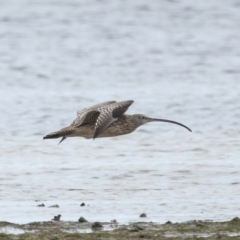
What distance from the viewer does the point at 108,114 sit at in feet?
32.0

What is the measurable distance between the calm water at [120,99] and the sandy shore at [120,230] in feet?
1.18

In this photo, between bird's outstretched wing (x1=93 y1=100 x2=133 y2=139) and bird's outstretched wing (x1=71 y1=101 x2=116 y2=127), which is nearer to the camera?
→ bird's outstretched wing (x1=93 y1=100 x2=133 y2=139)

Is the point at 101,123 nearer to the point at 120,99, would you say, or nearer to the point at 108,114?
the point at 108,114

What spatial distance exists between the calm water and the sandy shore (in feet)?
1.18

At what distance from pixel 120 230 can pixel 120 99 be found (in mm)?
8144

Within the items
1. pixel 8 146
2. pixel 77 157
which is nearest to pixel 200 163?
pixel 77 157

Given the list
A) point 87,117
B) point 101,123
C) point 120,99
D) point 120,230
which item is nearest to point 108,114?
point 101,123

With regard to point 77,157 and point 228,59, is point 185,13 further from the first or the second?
point 77,157

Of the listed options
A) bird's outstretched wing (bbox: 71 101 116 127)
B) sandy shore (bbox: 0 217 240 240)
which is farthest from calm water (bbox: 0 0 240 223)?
bird's outstretched wing (bbox: 71 101 116 127)

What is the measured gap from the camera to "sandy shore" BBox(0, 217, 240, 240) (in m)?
7.02

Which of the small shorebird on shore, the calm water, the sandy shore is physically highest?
the small shorebird on shore

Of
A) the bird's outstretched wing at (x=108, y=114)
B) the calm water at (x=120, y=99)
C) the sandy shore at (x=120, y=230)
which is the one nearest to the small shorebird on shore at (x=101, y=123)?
the bird's outstretched wing at (x=108, y=114)

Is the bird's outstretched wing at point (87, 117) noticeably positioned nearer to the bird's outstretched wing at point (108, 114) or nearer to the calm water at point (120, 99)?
the bird's outstretched wing at point (108, 114)

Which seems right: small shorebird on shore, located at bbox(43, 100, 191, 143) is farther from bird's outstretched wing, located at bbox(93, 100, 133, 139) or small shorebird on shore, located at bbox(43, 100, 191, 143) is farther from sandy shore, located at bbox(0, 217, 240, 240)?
sandy shore, located at bbox(0, 217, 240, 240)
